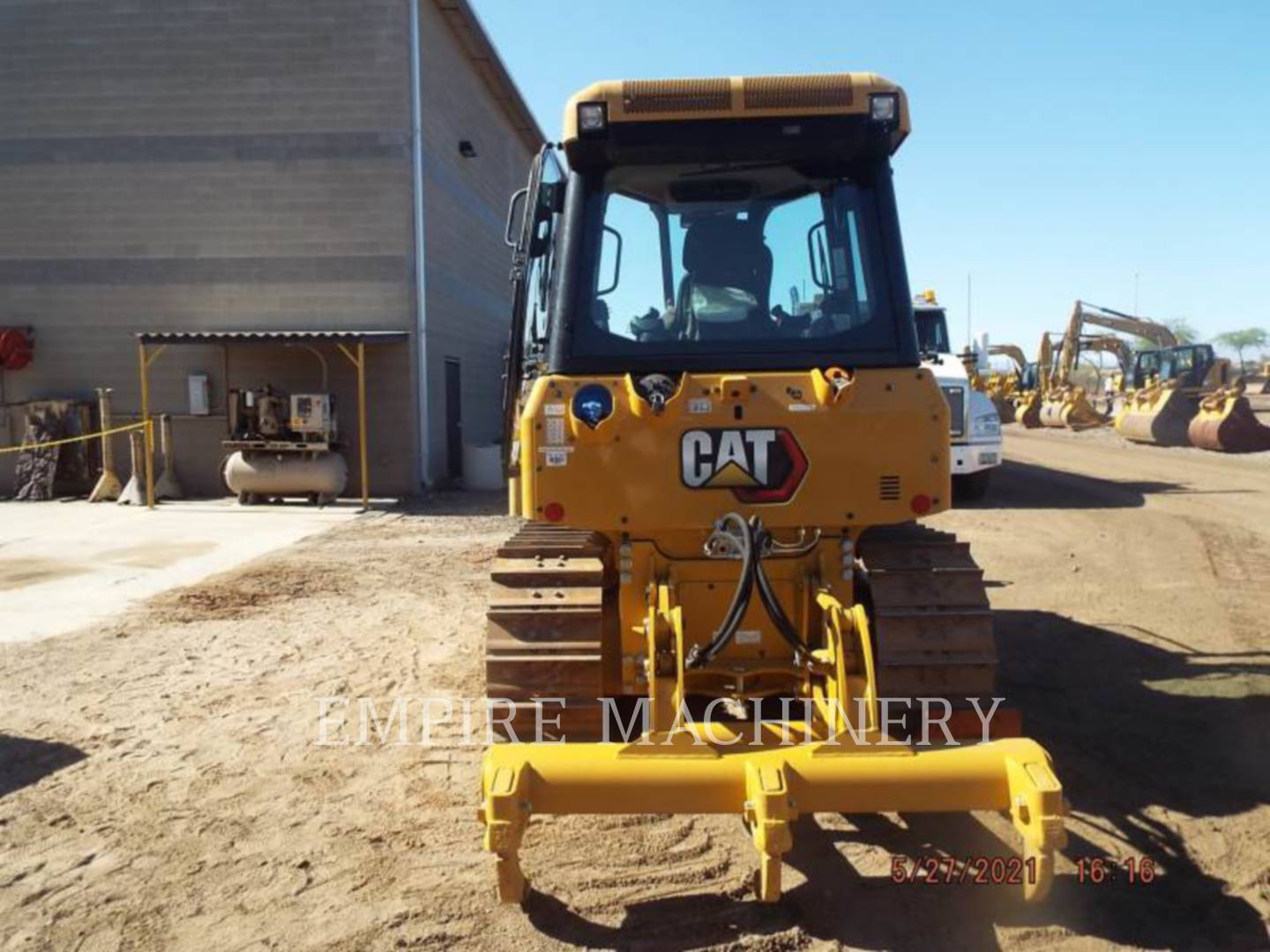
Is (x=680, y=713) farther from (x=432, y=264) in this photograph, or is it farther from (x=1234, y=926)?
(x=432, y=264)

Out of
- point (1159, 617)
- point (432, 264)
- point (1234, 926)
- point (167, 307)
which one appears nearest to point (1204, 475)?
point (1159, 617)

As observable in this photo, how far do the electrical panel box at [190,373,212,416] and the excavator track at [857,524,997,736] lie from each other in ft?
47.7

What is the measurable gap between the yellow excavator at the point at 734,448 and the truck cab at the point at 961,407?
935 cm

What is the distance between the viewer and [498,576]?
4.37 m

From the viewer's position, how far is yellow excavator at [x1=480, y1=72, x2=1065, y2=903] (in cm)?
404

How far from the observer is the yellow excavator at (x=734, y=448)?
159 inches

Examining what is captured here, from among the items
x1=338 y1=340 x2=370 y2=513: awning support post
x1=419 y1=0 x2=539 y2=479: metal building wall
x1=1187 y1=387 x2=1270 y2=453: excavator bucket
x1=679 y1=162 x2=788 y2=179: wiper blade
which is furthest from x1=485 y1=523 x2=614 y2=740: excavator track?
x1=1187 y1=387 x2=1270 y2=453: excavator bucket

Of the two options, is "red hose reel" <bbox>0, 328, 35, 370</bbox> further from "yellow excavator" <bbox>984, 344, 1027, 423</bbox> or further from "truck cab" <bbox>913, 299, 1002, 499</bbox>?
"yellow excavator" <bbox>984, 344, 1027, 423</bbox>

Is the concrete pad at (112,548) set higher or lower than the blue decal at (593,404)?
lower

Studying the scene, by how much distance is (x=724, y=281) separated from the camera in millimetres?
4555

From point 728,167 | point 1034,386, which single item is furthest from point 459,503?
point 1034,386

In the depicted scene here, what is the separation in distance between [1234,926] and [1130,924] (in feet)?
1.13

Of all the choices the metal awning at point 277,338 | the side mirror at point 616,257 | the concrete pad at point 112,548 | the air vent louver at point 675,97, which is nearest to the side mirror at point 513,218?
the side mirror at point 616,257

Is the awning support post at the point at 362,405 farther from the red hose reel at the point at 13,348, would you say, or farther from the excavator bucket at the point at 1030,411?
the excavator bucket at the point at 1030,411
